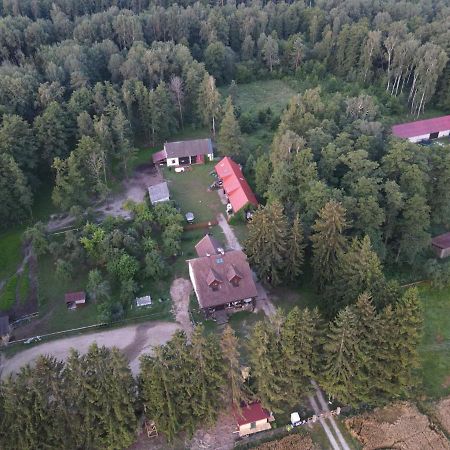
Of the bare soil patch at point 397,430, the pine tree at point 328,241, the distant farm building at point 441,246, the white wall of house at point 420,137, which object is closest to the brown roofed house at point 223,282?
the pine tree at point 328,241

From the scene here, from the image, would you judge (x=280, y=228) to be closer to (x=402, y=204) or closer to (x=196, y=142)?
(x=402, y=204)

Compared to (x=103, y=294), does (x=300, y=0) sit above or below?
above

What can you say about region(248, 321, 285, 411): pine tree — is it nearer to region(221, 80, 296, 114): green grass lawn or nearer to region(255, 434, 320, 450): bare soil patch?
region(255, 434, 320, 450): bare soil patch

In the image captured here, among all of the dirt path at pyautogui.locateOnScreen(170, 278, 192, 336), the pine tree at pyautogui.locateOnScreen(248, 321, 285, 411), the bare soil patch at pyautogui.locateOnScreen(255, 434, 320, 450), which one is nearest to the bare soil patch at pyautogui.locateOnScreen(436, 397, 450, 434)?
the bare soil patch at pyautogui.locateOnScreen(255, 434, 320, 450)

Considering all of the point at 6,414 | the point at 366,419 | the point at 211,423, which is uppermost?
the point at 6,414

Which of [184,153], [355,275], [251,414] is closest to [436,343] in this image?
[355,275]

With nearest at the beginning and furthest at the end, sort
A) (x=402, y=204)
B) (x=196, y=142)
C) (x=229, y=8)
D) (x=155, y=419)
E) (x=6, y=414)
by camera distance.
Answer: (x=6, y=414)
(x=155, y=419)
(x=402, y=204)
(x=196, y=142)
(x=229, y=8)

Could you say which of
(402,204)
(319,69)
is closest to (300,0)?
(319,69)

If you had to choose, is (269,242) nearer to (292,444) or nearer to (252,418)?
(252,418)
